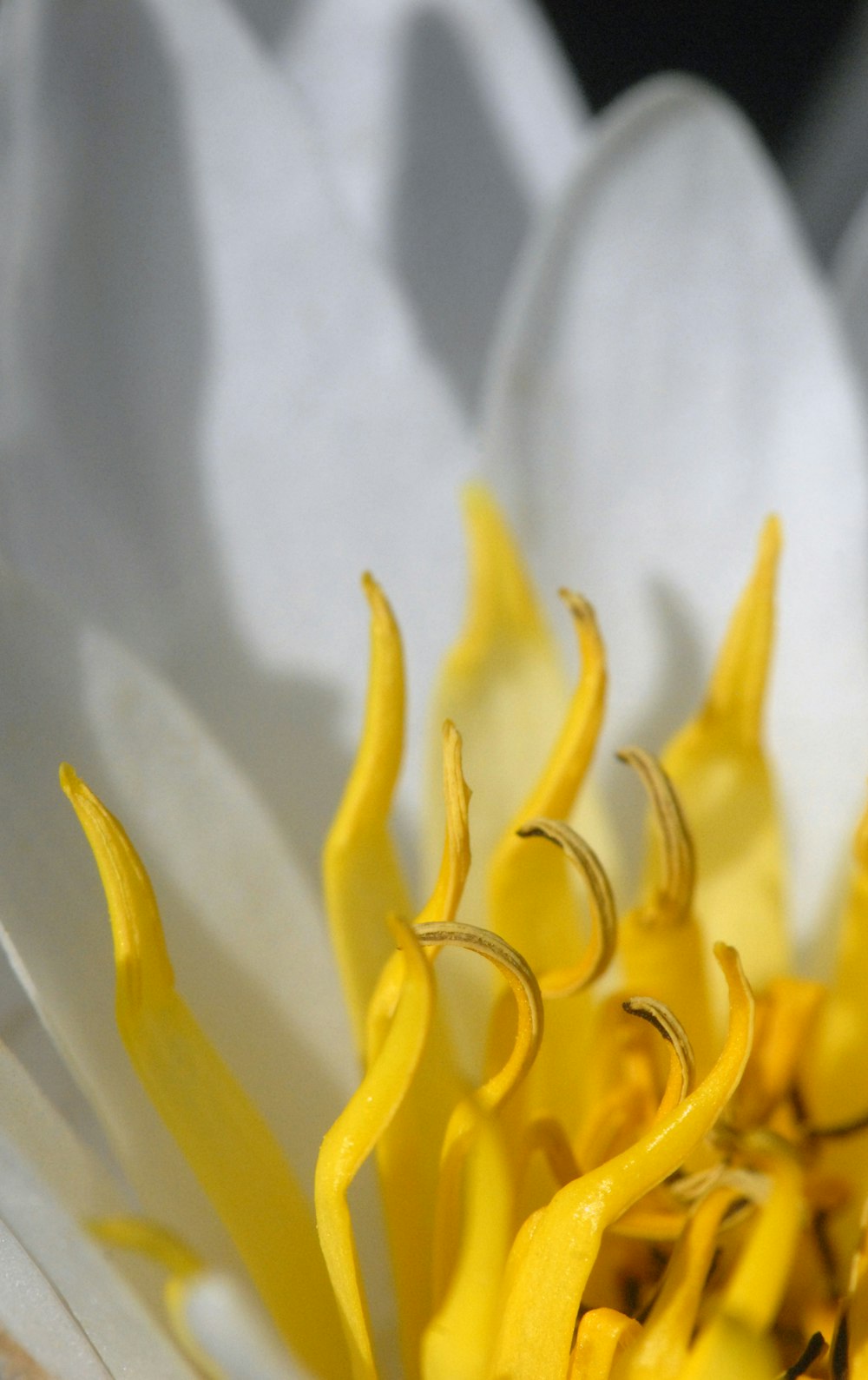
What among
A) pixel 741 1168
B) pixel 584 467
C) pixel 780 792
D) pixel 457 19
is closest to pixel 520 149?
pixel 457 19

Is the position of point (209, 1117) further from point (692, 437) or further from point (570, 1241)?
point (692, 437)

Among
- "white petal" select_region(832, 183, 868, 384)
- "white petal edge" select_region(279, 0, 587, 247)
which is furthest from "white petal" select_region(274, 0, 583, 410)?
"white petal" select_region(832, 183, 868, 384)

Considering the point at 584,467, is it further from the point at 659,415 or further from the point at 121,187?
the point at 121,187

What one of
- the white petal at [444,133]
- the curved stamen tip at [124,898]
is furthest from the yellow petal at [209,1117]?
the white petal at [444,133]

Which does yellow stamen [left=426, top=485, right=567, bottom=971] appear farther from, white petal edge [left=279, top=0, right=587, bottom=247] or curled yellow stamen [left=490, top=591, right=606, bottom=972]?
white petal edge [left=279, top=0, right=587, bottom=247]

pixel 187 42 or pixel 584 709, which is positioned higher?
pixel 187 42

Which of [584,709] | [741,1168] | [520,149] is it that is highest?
[520,149]
